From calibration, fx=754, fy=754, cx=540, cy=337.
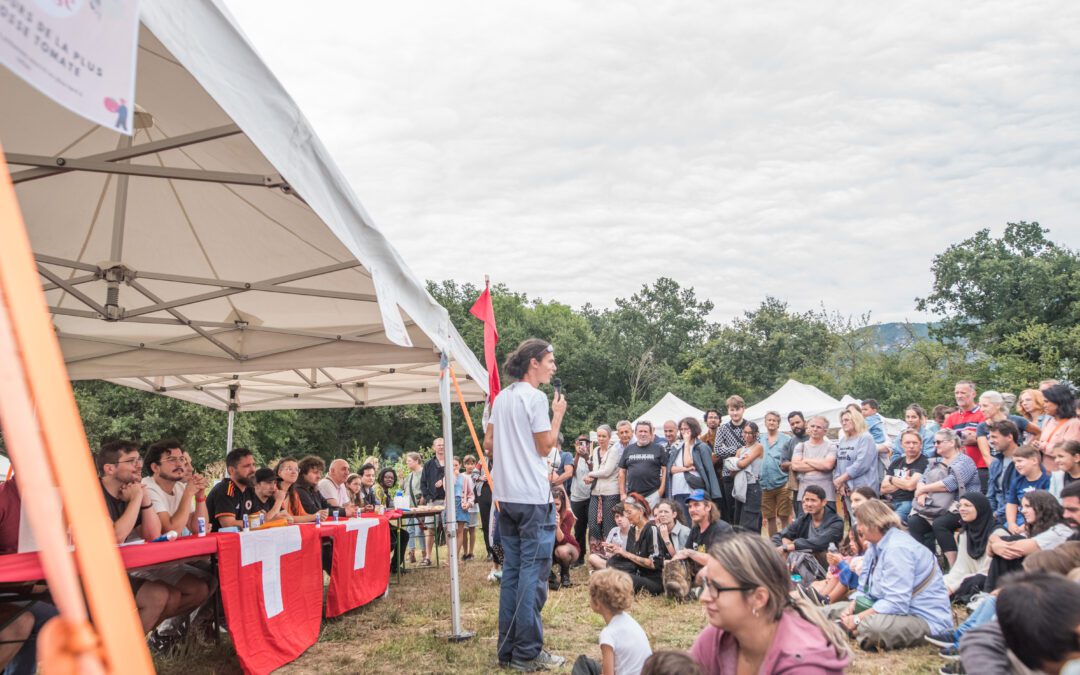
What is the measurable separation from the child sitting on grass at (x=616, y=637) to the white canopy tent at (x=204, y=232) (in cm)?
166

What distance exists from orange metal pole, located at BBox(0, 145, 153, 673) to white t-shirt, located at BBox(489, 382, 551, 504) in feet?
12.0

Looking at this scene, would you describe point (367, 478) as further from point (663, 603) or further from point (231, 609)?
point (231, 609)

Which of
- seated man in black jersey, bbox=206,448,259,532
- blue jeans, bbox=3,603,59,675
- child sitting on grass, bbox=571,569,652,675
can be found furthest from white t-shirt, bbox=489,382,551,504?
seated man in black jersey, bbox=206,448,259,532

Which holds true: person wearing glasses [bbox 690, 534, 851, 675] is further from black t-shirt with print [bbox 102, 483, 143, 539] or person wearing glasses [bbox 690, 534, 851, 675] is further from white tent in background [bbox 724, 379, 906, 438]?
white tent in background [bbox 724, 379, 906, 438]

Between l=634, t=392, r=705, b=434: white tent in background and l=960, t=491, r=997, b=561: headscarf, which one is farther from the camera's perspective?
l=634, t=392, r=705, b=434: white tent in background

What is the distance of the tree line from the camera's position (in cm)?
3269

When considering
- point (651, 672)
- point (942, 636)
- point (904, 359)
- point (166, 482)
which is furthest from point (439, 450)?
point (904, 359)

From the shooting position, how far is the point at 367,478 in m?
10.3

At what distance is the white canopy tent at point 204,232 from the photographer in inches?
99.5

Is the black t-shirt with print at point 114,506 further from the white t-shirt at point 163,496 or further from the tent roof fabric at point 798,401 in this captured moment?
the tent roof fabric at point 798,401

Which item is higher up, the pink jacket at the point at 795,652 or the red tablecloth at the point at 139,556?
the red tablecloth at the point at 139,556

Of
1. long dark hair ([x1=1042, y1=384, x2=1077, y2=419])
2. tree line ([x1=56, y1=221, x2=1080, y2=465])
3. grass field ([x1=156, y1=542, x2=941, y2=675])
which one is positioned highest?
tree line ([x1=56, y1=221, x2=1080, y2=465])

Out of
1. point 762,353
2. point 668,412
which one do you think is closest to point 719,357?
point 762,353

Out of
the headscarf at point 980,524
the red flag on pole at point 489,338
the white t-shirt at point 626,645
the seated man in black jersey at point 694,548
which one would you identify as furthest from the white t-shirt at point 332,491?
the headscarf at point 980,524
